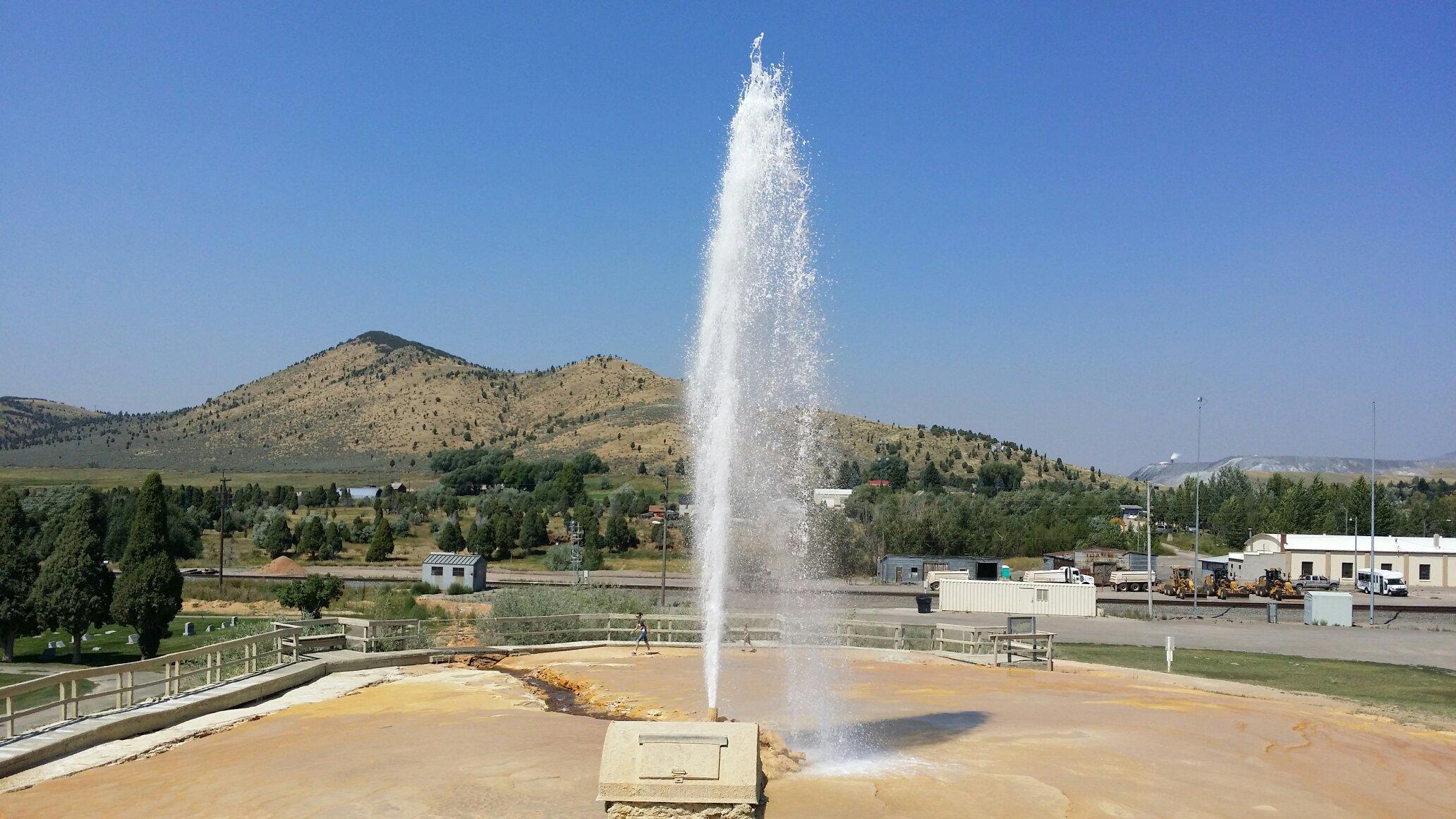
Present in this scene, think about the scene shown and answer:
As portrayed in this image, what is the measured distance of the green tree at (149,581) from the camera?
160 feet

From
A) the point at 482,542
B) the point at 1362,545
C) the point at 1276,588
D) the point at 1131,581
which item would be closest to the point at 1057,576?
the point at 1131,581

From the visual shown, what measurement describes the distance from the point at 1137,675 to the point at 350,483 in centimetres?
15799

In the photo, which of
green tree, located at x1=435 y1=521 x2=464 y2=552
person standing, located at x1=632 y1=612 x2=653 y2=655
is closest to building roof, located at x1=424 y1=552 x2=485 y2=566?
green tree, located at x1=435 y1=521 x2=464 y2=552

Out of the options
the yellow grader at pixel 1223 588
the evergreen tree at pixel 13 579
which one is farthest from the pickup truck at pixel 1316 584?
the evergreen tree at pixel 13 579

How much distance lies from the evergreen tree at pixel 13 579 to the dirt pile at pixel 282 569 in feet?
96.5

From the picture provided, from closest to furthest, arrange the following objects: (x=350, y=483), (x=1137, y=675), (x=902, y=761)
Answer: (x=902, y=761), (x=1137, y=675), (x=350, y=483)

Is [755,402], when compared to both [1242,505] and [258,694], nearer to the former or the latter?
[258,694]

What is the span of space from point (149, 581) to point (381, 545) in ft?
149

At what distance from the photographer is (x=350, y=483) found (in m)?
169

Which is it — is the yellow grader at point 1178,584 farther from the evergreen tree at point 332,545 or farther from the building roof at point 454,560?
the evergreen tree at point 332,545

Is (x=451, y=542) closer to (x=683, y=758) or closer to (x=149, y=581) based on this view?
(x=149, y=581)

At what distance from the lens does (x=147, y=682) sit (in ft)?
79.6

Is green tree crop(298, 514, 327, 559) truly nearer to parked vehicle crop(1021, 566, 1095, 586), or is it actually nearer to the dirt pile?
the dirt pile

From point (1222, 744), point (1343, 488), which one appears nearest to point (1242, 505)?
point (1343, 488)
